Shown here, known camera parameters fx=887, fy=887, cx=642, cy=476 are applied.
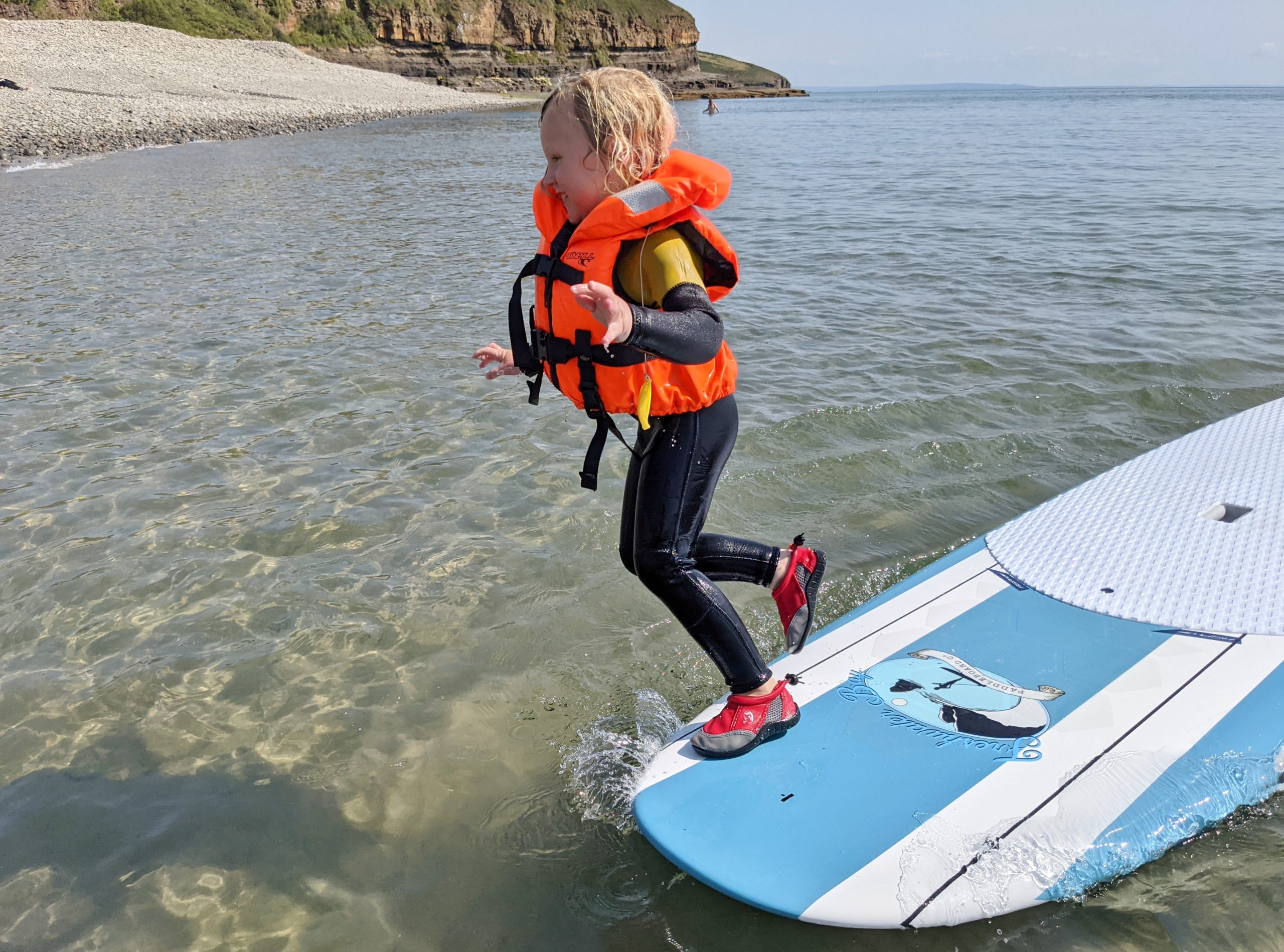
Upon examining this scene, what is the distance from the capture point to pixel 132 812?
111 inches

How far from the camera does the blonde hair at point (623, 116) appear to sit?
7.22 ft

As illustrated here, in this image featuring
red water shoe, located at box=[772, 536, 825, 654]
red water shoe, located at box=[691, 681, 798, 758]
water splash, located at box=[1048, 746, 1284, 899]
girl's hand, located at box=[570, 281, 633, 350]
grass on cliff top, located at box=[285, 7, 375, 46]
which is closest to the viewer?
girl's hand, located at box=[570, 281, 633, 350]

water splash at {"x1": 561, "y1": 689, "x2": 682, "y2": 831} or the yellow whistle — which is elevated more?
the yellow whistle

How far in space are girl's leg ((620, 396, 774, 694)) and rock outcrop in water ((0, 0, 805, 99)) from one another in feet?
156

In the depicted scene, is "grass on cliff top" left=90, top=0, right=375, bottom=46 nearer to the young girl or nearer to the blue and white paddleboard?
the young girl

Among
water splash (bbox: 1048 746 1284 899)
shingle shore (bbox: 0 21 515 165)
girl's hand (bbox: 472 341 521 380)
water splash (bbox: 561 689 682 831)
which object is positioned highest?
shingle shore (bbox: 0 21 515 165)

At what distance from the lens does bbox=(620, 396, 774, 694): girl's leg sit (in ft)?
8.04

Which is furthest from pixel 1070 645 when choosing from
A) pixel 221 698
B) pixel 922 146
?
pixel 922 146

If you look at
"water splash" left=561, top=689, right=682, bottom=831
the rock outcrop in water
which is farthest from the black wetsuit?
the rock outcrop in water

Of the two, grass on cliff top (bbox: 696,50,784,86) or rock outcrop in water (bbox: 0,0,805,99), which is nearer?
rock outcrop in water (bbox: 0,0,805,99)

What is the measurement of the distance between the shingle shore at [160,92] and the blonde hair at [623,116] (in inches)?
901

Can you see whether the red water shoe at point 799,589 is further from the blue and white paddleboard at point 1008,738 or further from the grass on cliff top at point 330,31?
the grass on cliff top at point 330,31

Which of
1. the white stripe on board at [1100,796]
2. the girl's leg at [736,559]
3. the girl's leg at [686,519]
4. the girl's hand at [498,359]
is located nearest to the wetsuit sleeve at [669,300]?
the girl's leg at [686,519]

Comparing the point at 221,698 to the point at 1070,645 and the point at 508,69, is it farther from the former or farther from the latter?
the point at 508,69
